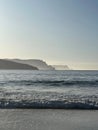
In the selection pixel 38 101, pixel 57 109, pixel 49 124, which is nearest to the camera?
pixel 49 124

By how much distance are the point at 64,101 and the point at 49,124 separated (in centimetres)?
797

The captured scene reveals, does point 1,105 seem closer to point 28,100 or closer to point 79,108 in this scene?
point 28,100

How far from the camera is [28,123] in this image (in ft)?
44.0

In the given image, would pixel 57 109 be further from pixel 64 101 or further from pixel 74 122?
pixel 74 122

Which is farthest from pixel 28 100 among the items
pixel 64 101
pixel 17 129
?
pixel 17 129

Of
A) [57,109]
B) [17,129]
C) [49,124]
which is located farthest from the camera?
[57,109]

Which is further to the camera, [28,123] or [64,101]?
[64,101]

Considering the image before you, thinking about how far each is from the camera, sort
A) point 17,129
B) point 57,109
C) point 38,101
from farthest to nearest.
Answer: point 38,101
point 57,109
point 17,129

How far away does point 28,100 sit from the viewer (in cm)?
2159

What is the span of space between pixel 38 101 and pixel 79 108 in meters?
3.27

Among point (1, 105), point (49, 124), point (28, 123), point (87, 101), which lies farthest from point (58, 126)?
point (87, 101)

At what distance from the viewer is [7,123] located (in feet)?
43.4

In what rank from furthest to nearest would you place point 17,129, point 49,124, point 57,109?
point 57,109
point 49,124
point 17,129

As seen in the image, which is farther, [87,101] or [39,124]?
[87,101]
